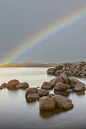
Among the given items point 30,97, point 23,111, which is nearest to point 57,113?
point 23,111

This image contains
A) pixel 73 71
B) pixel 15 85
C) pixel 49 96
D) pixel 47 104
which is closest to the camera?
pixel 47 104

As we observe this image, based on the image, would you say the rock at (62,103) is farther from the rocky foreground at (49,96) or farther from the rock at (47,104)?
the rock at (47,104)

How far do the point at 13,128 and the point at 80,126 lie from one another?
278cm

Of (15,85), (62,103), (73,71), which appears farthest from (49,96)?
(73,71)

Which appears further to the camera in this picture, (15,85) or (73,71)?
(73,71)

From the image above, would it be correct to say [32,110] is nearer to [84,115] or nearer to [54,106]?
[54,106]

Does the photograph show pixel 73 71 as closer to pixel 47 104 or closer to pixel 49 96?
pixel 49 96

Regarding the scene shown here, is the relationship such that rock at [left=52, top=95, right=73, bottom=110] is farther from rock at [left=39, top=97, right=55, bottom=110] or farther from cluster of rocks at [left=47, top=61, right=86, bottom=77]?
cluster of rocks at [left=47, top=61, right=86, bottom=77]

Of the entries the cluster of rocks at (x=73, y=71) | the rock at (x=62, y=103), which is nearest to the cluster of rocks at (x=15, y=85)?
the rock at (x=62, y=103)

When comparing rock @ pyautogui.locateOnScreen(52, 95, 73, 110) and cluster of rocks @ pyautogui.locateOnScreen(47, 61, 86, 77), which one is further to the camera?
cluster of rocks @ pyautogui.locateOnScreen(47, 61, 86, 77)

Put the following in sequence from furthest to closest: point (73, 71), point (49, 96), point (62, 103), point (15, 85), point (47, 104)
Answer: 1. point (73, 71)
2. point (15, 85)
3. point (49, 96)
4. point (62, 103)
5. point (47, 104)

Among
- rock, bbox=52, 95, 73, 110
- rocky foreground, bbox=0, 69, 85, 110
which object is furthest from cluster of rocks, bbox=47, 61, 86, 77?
rock, bbox=52, 95, 73, 110

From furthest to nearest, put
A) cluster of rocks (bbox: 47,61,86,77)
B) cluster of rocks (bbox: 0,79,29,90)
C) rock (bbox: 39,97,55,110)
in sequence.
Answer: cluster of rocks (bbox: 47,61,86,77), cluster of rocks (bbox: 0,79,29,90), rock (bbox: 39,97,55,110)

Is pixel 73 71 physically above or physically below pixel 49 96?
below
